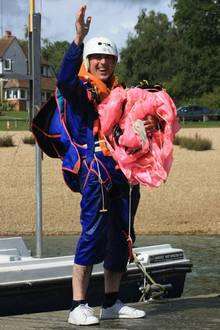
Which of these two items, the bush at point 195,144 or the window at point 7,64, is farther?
the bush at point 195,144

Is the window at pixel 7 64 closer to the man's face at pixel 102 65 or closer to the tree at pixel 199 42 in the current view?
the man's face at pixel 102 65

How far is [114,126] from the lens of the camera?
15.2 ft

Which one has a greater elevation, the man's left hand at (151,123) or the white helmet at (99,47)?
the white helmet at (99,47)

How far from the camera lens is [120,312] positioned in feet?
15.8

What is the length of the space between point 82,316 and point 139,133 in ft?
3.92

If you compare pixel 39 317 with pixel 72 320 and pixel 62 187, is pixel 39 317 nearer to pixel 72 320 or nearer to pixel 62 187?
pixel 72 320

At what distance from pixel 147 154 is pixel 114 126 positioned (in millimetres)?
274

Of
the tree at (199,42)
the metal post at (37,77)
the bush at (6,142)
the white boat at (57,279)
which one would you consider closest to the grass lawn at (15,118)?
the bush at (6,142)

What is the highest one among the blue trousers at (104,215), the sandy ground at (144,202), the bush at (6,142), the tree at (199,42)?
the tree at (199,42)

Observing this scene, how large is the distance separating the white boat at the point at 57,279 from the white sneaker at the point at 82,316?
53 centimetres

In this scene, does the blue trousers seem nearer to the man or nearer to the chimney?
the man

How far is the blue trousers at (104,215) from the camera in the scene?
453 cm

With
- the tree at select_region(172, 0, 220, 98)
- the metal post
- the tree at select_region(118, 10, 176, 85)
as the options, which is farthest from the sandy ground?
the tree at select_region(118, 10, 176, 85)

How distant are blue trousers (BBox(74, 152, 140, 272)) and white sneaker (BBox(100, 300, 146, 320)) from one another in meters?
0.27
